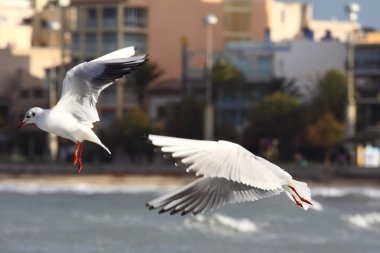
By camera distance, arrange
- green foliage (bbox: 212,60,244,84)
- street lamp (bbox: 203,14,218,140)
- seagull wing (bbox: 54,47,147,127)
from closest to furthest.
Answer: seagull wing (bbox: 54,47,147,127) < street lamp (bbox: 203,14,218,140) < green foliage (bbox: 212,60,244,84)

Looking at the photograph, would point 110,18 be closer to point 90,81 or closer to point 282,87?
point 282,87

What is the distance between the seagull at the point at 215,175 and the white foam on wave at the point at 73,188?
53.4 metres

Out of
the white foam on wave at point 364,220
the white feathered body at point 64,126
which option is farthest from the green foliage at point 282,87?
the white feathered body at point 64,126

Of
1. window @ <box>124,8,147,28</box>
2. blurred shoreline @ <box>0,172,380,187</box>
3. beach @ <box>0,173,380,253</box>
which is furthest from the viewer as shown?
window @ <box>124,8,147,28</box>

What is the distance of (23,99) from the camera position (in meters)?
84.4

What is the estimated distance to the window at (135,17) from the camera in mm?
98925

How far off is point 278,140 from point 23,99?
47.7 ft

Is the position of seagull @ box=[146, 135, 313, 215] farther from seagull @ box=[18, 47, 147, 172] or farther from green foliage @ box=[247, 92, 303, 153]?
green foliage @ box=[247, 92, 303, 153]

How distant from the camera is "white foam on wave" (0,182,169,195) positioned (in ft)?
224

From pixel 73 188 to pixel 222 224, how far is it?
2587 centimetres

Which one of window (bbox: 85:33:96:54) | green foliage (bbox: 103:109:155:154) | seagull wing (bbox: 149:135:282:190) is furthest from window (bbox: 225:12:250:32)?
seagull wing (bbox: 149:135:282:190)

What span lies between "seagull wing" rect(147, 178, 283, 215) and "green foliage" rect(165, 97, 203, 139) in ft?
213

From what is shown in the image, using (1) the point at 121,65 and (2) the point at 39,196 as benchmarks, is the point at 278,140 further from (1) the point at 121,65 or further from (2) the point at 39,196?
(1) the point at 121,65

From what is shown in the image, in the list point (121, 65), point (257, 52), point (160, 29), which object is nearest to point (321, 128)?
point (257, 52)
